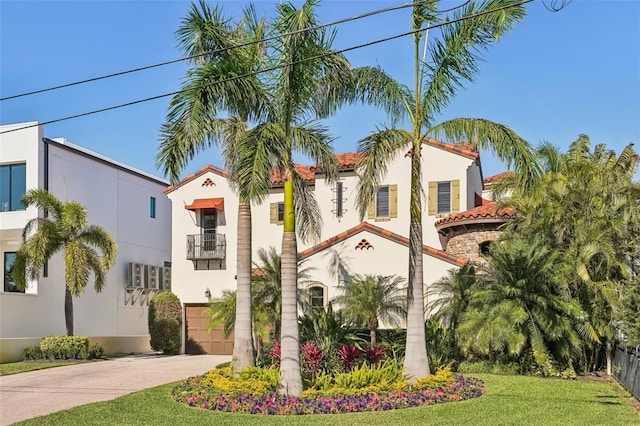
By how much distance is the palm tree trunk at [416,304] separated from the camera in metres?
15.1

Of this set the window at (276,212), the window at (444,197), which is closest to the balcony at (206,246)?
the window at (276,212)

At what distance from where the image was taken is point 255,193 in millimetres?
13211

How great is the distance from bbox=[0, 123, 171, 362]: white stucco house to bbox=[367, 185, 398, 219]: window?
1240 centimetres

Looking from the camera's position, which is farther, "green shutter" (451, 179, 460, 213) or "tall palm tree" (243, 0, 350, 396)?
"green shutter" (451, 179, 460, 213)

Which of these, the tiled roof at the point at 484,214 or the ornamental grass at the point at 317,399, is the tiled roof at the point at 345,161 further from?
the ornamental grass at the point at 317,399

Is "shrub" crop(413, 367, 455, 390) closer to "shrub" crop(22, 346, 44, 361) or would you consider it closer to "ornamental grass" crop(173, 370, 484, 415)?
"ornamental grass" crop(173, 370, 484, 415)

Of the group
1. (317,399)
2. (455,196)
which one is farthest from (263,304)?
(455,196)

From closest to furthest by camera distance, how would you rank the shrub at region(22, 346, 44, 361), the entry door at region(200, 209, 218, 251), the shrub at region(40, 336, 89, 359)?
the shrub at region(40, 336, 89, 359) < the shrub at region(22, 346, 44, 361) < the entry door at region(200, 209, 218, 251)

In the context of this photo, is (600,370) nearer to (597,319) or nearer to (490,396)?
(597,319)

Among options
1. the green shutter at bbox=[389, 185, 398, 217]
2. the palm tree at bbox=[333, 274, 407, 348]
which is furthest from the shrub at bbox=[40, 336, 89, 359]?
the green shutter at bbox=[389, 185, 398, 217]

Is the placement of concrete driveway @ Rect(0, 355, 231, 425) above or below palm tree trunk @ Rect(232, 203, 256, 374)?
below

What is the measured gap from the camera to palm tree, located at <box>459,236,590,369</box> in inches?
699

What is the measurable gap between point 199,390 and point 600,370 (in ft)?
39.0

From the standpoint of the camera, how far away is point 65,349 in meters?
23.7
